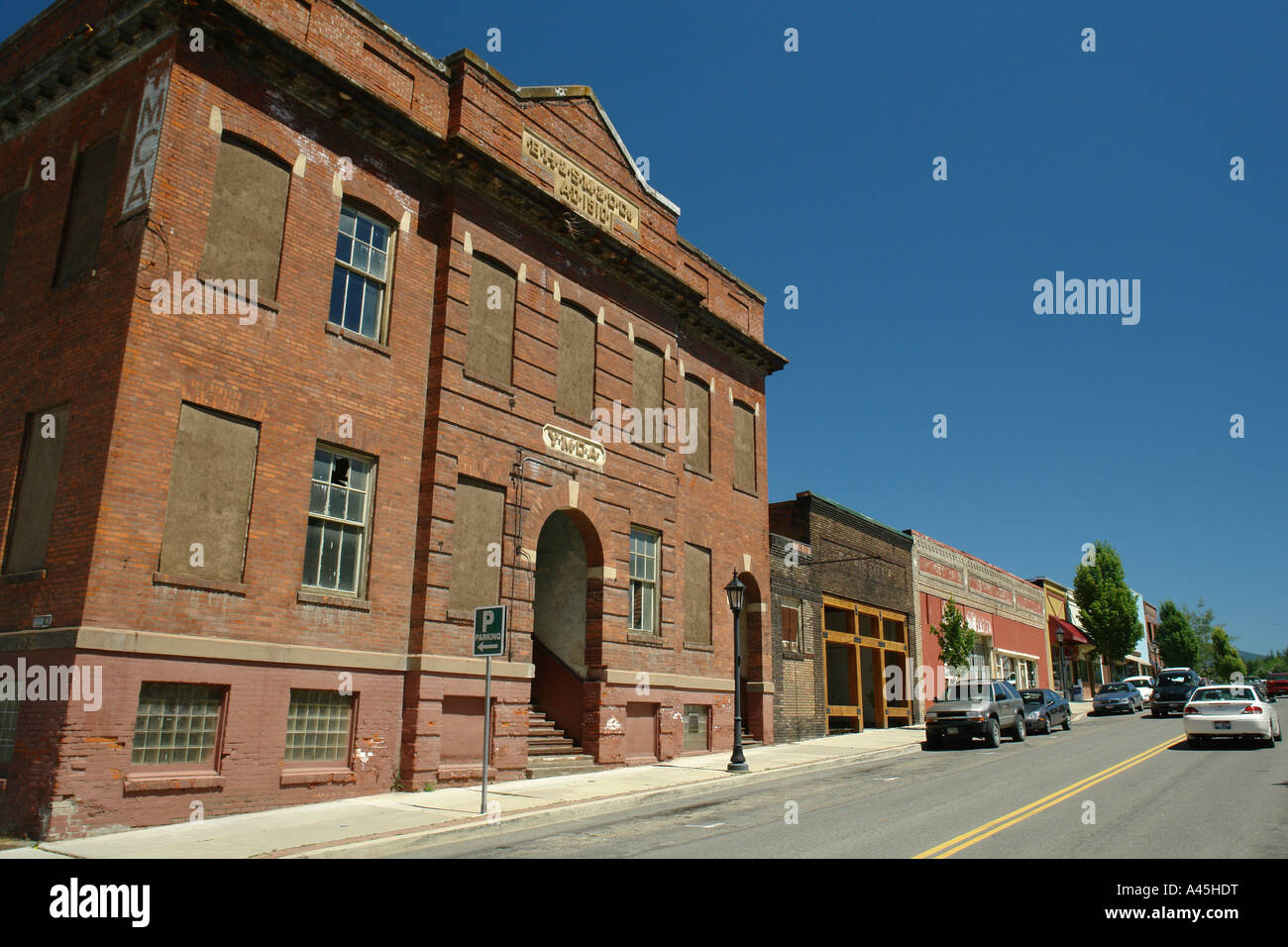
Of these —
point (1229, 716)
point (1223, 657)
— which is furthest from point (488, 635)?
point (1223, 657)

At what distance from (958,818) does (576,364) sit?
1243cm

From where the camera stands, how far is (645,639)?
66.7 feet

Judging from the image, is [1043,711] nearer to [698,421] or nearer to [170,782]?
[698,421]

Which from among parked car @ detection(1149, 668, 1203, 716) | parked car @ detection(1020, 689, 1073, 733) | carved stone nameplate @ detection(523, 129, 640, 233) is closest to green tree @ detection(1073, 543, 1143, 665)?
parked car @ detection(1149, 668, 1203, 716)

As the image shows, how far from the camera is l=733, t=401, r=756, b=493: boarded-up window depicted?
25.8m

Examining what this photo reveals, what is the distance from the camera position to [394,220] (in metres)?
16.4

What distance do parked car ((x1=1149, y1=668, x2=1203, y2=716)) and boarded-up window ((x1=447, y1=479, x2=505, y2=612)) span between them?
30477 millimetres

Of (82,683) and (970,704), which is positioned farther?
(970,704)

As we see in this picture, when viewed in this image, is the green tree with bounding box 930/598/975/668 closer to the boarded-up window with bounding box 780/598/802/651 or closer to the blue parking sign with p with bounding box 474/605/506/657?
the boarded-up window with bounding box 780/598/802/651

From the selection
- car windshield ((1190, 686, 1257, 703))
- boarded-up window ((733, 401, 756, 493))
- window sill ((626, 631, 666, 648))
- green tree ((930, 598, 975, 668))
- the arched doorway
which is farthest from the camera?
green tree ((930, 598, 975, 668))
